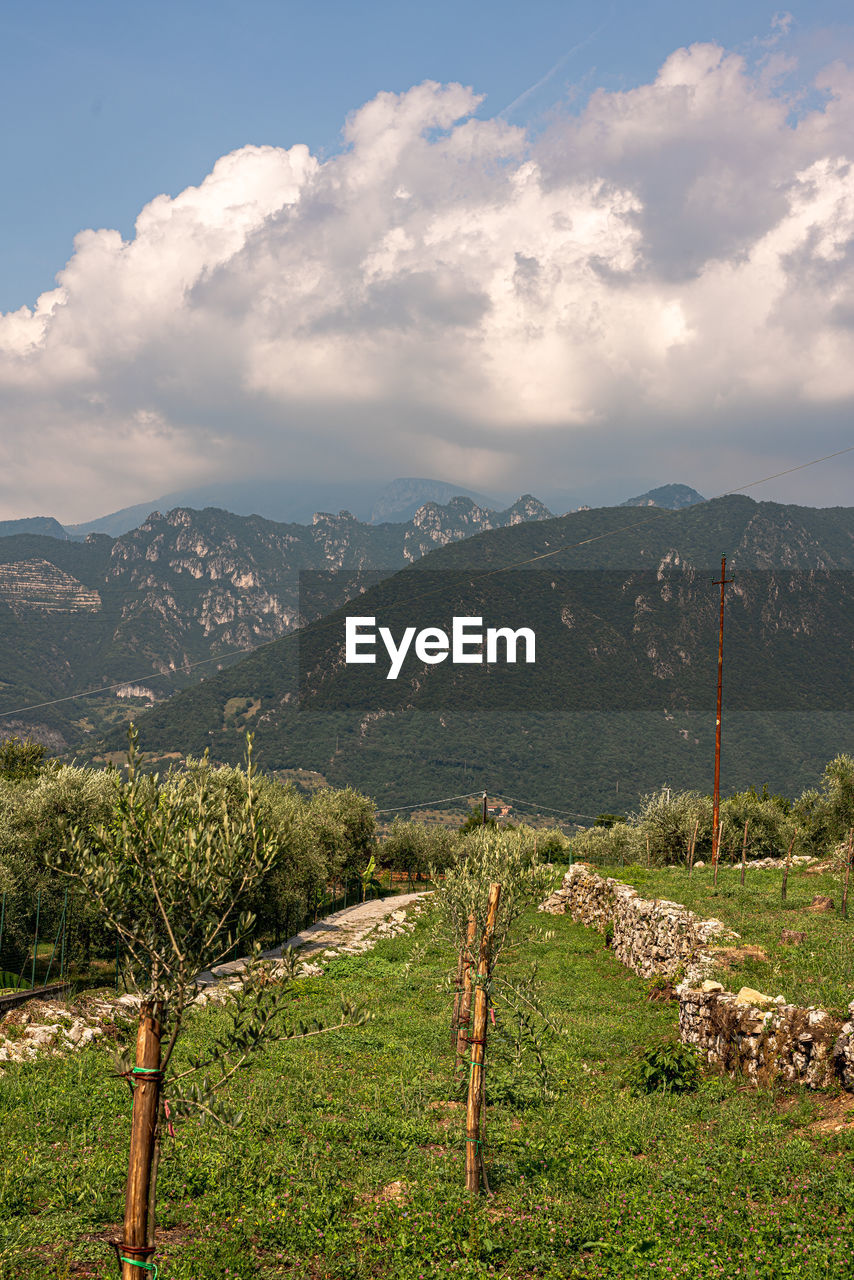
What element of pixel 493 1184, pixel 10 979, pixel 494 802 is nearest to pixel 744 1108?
pixel 493 1184

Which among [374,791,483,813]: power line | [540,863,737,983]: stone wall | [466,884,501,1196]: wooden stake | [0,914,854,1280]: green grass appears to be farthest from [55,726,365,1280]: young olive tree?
[374,791,483,813]: power line

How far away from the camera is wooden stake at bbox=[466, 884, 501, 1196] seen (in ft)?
35.1

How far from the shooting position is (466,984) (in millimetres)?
13891

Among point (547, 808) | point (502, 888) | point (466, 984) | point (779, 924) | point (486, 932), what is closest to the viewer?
Answer: point (486, 932)

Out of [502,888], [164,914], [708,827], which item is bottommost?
[708,827]

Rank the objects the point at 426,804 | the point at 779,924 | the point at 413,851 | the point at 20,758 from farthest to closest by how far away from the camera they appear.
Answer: the point at 426,804
the point at 413,851
the point at 20,758
the point at 779,924

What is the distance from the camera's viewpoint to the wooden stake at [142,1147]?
5.94 metres

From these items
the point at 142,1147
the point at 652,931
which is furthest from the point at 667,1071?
the point at 142,1147

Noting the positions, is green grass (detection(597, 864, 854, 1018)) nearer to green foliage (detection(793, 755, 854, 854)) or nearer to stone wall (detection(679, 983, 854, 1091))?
stone wall (detection(679, 983, 854, 1091))

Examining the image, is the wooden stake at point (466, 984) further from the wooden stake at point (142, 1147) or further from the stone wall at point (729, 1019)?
the wooden stake at point (142, 1147)

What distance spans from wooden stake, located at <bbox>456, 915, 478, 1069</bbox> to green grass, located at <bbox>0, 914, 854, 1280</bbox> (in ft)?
3.52

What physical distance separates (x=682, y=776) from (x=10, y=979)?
6434 inches

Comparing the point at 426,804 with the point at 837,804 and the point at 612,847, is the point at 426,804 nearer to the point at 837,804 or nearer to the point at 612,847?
the point at 612,847

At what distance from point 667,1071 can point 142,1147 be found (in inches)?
494
